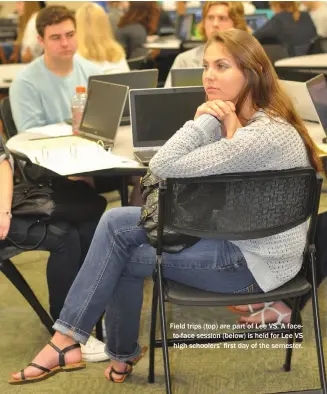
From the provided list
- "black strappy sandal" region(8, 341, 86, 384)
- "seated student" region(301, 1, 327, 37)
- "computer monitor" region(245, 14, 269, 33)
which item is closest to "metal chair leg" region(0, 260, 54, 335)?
"black strappy sandal" region(8, 341, 86, 384)

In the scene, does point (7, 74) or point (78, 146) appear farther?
point (7, 74)

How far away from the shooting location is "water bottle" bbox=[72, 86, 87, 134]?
3.13 meters

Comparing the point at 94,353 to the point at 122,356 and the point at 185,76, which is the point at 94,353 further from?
the point at 185,76

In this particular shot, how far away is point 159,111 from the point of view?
276cm

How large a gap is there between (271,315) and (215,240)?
0.84m

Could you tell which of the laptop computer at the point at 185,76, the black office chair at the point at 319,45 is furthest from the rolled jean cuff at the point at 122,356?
the black office chair at the point at 319,45

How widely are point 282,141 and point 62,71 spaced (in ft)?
6.29

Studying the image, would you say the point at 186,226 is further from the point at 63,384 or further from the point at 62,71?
the point at 62,71

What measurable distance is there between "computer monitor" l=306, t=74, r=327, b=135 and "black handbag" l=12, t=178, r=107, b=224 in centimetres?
99

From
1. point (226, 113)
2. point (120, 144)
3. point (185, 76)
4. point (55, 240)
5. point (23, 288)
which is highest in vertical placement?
point (226, 113)

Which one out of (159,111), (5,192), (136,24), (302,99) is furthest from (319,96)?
(136,24)

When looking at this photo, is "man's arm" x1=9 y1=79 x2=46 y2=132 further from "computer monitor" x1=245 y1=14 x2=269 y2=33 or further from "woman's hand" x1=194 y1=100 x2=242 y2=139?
"computer monitor" x1=245 y1=14 x2=269 y2=33

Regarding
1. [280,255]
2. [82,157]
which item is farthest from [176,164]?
[82,157]

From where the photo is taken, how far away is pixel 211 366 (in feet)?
8.20
